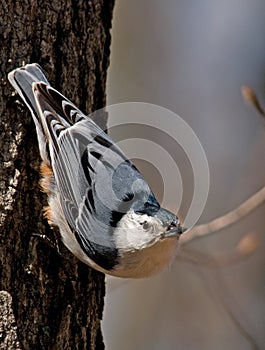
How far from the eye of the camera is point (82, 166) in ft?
9.20

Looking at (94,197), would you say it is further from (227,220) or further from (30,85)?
(227,220)

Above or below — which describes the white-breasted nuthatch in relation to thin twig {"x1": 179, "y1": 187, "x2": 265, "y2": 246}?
above

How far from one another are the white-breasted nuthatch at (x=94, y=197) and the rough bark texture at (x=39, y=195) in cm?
6

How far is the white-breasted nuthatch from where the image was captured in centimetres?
274

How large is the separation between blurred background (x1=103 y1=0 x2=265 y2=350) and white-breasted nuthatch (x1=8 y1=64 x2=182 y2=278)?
1.89m

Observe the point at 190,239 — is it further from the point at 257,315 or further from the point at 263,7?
the point at 263,7

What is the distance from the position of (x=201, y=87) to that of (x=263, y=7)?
3.62ft

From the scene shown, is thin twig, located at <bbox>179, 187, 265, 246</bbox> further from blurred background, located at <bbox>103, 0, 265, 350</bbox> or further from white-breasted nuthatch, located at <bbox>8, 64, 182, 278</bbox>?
blurred background, located at <bbox>103, 0, 265, 350</bbox>

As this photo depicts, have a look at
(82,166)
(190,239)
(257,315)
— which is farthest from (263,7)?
(82,166)

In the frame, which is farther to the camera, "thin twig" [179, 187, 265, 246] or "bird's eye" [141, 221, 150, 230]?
"thin twig" [179, 187, 265, 246]

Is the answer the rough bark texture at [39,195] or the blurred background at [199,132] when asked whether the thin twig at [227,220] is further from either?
the blurred background at [199,132]

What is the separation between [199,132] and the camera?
6344mm

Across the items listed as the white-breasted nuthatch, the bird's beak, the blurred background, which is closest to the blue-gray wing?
the white-breasted nuthatch

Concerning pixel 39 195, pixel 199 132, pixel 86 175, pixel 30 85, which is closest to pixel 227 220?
pixel 86 175
